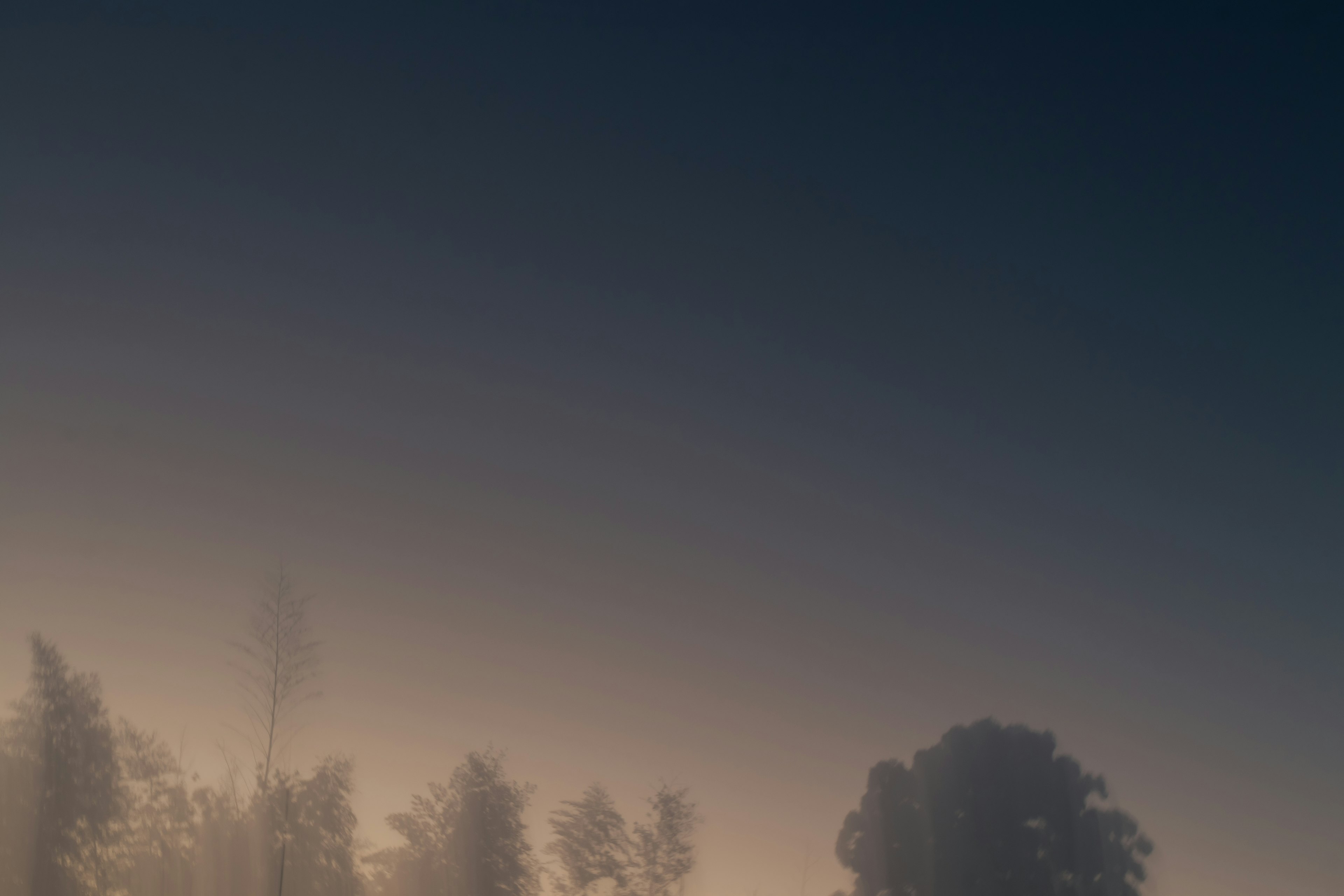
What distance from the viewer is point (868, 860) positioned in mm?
29656

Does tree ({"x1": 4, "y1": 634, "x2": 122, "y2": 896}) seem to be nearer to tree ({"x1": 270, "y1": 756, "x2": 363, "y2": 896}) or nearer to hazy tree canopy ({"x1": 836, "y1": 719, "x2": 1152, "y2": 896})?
tree ({"x1": 270, "y1": 756, "x2": 363, "y2": 896})

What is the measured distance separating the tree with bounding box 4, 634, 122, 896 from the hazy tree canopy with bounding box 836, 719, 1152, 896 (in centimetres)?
2341

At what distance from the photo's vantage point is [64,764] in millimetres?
20781

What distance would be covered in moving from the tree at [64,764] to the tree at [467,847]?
699 centimetres

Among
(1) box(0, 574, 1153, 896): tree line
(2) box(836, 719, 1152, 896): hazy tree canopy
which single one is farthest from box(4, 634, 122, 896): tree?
(2) box(836, 719, 1152, 896): hazy tree canopy

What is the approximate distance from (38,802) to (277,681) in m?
8.98

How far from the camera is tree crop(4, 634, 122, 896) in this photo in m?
20.0

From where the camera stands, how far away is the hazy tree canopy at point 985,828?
28969 mm

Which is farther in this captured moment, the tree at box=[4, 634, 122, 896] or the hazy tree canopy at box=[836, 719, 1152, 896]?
the hazy tree canopy at box=[836, 719, 1152, 896]

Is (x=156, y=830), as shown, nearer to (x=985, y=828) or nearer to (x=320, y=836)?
(x=320, y=836)

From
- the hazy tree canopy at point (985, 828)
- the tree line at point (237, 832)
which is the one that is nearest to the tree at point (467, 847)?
the tree line at point (237, 832)

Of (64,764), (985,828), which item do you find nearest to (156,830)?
(64,764)

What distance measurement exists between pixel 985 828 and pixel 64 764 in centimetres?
3011

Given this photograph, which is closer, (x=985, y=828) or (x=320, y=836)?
(x=320, y=836)
